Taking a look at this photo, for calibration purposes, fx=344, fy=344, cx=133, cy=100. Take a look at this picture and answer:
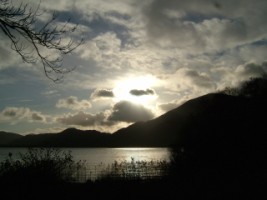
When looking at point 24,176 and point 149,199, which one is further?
point 24,176

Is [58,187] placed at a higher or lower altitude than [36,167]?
lower

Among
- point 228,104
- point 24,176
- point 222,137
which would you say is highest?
point 228,104

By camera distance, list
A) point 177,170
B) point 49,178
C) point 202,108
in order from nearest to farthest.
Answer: point 49,178 → point 177,170 → point 202,108

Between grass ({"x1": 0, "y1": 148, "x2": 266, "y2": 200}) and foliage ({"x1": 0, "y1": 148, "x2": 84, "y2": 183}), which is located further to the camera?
foliage ({"x1": 0, "y1": 148, "x2": 84, "y2": 183})

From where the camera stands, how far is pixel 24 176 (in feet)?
58.9

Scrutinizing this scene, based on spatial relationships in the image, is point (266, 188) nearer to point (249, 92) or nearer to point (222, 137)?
point (222, 137)

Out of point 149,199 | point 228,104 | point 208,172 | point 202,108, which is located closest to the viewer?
point 149,199

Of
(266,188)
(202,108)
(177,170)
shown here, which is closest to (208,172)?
(177,170)

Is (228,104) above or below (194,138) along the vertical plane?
above

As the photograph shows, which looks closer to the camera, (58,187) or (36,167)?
(58,187)

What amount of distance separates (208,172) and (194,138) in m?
10.4

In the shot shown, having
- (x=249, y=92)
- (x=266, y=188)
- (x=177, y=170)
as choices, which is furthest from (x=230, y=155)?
(x=266, y=188)

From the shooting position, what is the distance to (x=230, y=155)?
32.4m

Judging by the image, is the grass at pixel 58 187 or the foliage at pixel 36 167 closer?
the grass at pixel 58 187
